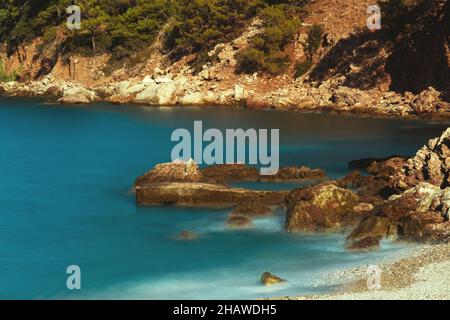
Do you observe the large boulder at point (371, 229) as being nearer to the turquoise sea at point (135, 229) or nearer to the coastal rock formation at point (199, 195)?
the turquoise sea at point (135, 229)

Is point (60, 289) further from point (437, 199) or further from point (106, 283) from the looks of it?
point (437, 199)

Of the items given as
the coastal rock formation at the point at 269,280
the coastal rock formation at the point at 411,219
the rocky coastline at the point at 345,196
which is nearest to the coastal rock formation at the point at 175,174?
the rocky coastline at the point at 345,196

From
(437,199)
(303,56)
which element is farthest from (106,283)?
(303,56)

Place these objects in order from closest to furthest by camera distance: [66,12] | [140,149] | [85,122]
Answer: [140,149]
[85,122]
[66,12]

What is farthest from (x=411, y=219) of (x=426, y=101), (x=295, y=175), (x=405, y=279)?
(x=426, y=101)

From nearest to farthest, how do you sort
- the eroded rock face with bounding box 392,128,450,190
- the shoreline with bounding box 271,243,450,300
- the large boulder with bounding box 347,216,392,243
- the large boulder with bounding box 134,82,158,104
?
the shoreline with bounding box 271,243,450,300, the large boulder with bounding box 347,216,392,243, the eroded rock face with bounding box 392,128,450,190, the large boulder with bounding box 134,82,158,104

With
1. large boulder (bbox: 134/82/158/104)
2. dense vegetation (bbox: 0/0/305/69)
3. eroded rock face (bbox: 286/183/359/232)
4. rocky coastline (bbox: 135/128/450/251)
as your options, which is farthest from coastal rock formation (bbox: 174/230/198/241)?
dense vegetation (bbox: 0/0/305/69)

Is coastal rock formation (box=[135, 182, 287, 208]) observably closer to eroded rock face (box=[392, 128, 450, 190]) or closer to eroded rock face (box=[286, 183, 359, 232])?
Answer: eroded rock face (box=[286, 183, 359, 232])

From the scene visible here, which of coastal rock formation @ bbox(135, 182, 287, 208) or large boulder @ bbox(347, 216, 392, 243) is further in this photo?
coastal rock formation @ bbox(135, 182, 287, 208)
